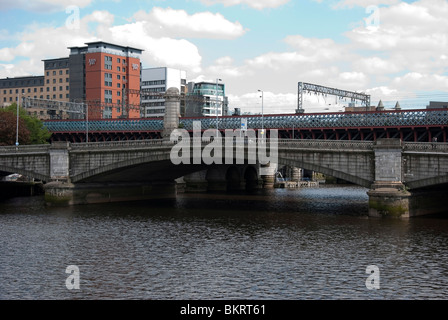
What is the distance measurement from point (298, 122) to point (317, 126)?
4.14 m

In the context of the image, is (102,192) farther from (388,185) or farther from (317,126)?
(317,126)

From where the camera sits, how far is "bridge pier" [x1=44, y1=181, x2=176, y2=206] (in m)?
71.3

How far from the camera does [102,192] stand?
250 feet

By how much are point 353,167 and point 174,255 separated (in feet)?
83.7

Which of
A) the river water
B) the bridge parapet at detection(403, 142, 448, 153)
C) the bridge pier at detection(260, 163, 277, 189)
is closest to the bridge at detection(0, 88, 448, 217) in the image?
the bridge parapet at detection(403, 142, 448, 153)

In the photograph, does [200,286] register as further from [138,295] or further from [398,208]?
[398,208]

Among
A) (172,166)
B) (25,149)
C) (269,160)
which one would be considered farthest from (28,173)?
(269,160)

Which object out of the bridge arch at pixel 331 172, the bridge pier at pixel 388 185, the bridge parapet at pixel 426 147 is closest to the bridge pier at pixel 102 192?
the bridge arch at pixel 331 172

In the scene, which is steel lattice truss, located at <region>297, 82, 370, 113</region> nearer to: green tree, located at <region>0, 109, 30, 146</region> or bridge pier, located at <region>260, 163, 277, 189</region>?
bridge pier, located at <region>260, 163, 277, 189</region>

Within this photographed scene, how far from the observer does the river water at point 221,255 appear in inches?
1184

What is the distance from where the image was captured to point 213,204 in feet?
247

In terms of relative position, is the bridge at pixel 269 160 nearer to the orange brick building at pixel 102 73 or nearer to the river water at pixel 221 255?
the river water at pixel 221 255

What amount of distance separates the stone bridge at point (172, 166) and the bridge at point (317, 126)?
1943cm
